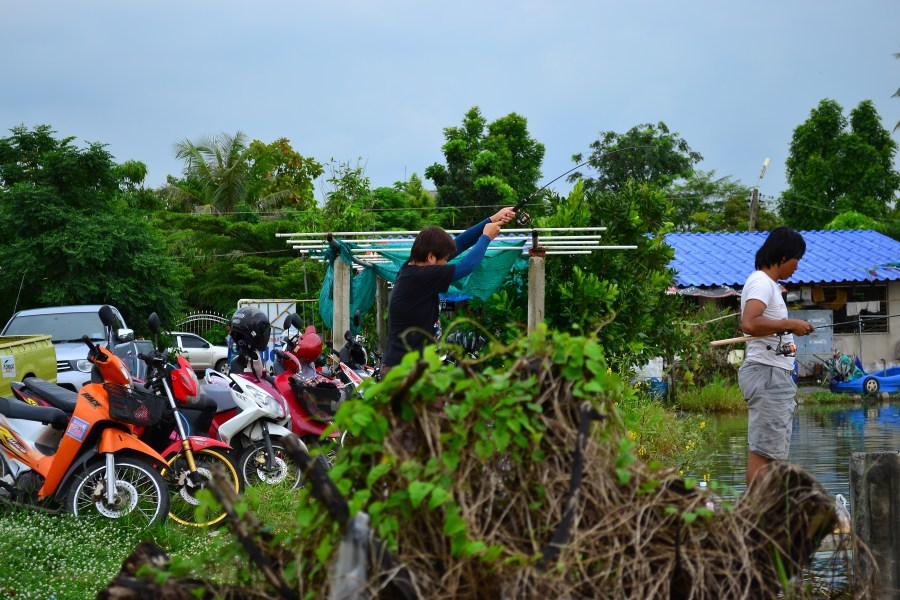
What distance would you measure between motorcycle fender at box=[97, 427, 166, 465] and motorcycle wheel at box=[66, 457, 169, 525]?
0.08m

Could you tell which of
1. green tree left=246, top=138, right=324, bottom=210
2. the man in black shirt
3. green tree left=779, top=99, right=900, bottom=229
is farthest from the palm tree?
the man in black shirt

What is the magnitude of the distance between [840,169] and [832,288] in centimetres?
1406

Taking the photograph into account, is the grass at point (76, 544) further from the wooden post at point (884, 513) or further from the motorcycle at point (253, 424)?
the wooden post at point (884, 513)

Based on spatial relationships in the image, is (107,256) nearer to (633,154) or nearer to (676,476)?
(676,476)

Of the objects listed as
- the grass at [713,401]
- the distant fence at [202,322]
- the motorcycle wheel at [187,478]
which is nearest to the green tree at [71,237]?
the distant fence at [202,322]

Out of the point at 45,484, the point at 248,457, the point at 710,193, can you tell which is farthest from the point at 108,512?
A: the point at 710,193

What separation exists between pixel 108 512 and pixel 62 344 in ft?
34.6

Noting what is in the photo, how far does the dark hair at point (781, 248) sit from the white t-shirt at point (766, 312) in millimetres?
105

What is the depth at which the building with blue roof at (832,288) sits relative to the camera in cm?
2544

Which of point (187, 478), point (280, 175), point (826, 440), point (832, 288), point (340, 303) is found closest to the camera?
point (187, 478)

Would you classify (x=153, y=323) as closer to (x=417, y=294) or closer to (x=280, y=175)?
(x=417, y=294)

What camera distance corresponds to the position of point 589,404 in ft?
9.24

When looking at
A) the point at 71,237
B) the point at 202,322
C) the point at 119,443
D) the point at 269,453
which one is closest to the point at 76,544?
the point at 119,443

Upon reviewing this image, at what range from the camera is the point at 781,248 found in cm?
612
